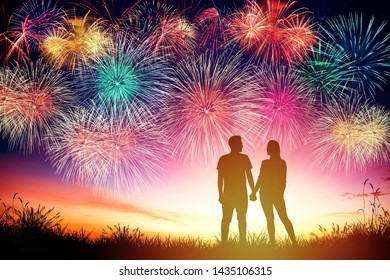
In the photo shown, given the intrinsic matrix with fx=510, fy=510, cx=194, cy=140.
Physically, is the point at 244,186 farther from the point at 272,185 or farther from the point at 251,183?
the point at 272,185

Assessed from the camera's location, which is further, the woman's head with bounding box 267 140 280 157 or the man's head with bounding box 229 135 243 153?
the woman's head with bounding box 267 140 280 157

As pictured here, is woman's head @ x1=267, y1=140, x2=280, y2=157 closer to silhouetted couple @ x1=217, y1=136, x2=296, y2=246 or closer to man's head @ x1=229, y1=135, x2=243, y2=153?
silhouetted couple @ x1=217, y1=136, x2=296, y2=246

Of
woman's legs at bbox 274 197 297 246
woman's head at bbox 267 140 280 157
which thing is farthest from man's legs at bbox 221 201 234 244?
woman's head at bbox 267 140 280 157

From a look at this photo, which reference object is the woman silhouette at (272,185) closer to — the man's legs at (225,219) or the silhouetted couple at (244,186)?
the silhouetted couple at (244,186)

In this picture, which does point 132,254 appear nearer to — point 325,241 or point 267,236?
point 267,236

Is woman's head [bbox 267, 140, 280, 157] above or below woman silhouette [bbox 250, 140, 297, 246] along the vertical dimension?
above
